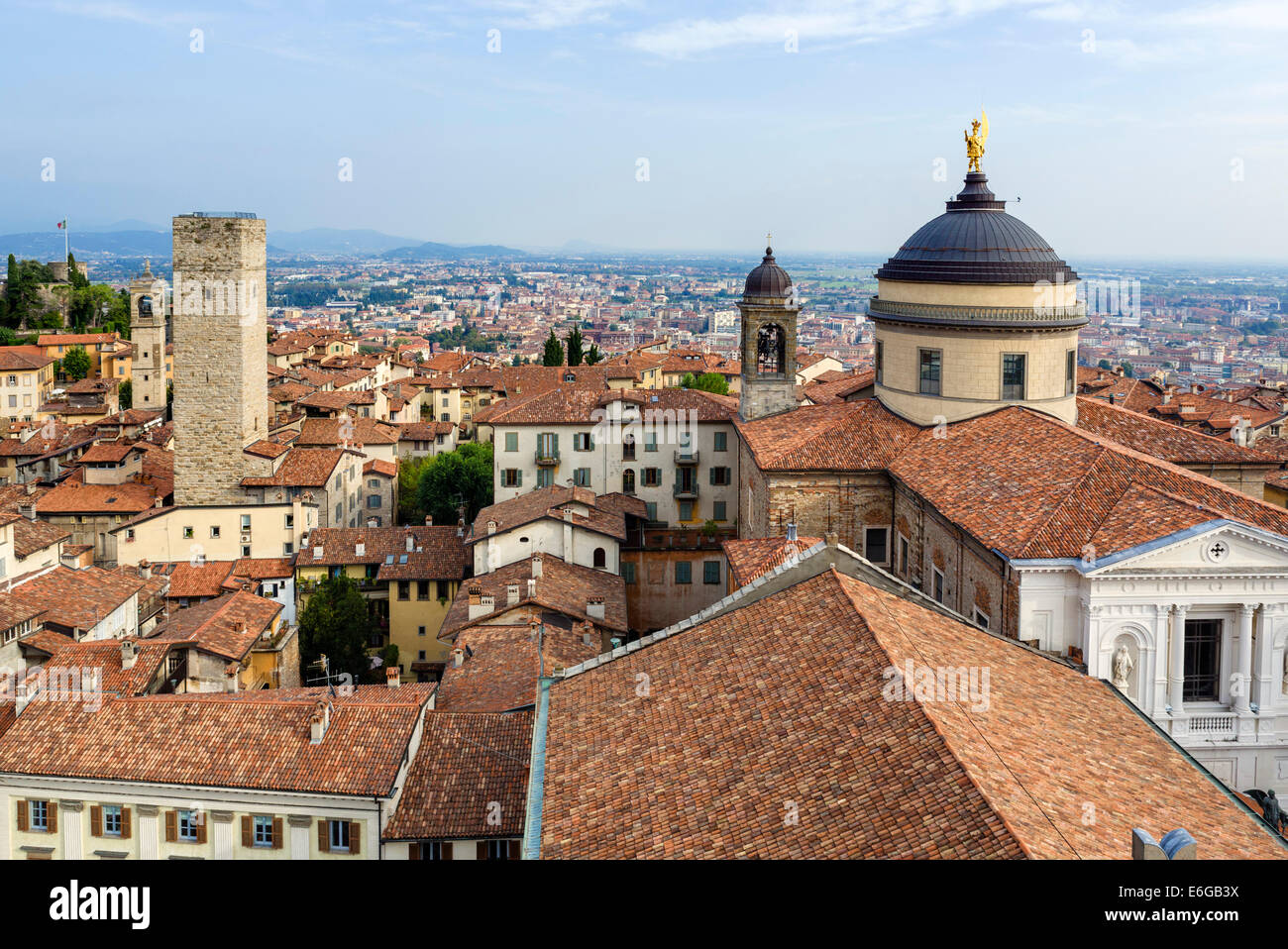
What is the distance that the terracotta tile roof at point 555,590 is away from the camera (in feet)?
96.0

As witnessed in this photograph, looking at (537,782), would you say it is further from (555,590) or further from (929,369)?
(929,369)

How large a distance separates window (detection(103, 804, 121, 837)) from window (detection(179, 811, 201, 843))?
1282 millimetres

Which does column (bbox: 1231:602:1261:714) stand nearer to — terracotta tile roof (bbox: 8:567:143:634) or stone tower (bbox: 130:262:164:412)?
terracotta tile roof (bbox: 8:567:143:634)

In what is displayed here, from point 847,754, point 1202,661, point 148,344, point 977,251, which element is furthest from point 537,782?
point 148,344

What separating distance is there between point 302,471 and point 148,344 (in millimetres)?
39671

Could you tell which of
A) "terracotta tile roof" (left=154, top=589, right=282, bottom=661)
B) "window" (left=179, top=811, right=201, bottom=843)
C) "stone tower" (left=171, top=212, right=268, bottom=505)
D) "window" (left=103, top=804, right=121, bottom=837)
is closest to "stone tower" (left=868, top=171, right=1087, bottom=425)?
"terracotta tile roof" (left=154, top=589, right=282, bottom=661)

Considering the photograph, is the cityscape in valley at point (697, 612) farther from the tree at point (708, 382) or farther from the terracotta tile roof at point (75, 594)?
the tree at point (708, 382)

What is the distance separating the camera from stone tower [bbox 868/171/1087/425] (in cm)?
2783

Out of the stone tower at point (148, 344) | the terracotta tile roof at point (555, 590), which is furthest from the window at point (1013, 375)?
the stone tower at point (148, 344)

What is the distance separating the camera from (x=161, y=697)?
2322 centimetres

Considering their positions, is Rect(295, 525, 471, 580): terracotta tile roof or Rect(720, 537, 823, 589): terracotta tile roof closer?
Rect(720, 537, 823, 589): terracotta tile roof

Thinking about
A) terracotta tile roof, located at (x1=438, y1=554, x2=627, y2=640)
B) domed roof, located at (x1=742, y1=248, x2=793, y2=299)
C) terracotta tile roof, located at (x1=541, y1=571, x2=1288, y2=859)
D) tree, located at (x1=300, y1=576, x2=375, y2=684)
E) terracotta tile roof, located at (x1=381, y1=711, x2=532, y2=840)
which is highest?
domed roof, located at (x1=742, y1=248, x2=793, y2=299)

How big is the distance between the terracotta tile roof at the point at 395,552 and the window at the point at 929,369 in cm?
1776
